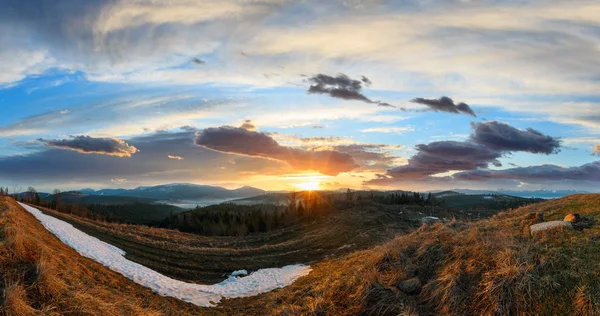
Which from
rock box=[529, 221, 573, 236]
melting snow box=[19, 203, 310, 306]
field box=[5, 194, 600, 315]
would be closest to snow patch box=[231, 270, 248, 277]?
melting snow box=[19, 203, 310, 306]

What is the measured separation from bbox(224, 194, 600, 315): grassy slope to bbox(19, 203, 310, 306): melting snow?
936 cm

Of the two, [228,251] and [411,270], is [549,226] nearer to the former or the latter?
[411,270]

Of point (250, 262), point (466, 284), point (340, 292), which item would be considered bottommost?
point (250, 262)

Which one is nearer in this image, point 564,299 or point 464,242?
point 564,299

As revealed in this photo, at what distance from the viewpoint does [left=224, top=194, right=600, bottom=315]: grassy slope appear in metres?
7.50

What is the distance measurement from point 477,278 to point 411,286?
166 centimetres

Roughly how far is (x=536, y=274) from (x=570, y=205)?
10.2m

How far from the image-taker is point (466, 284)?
8617mm

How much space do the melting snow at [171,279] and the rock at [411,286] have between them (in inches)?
449

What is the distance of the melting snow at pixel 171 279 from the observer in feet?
59.7

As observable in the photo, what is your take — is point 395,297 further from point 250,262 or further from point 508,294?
point 250,262

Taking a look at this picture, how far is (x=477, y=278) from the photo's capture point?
862cm

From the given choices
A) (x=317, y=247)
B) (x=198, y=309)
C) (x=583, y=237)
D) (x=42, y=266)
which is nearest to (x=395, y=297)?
(x=583, y=237)

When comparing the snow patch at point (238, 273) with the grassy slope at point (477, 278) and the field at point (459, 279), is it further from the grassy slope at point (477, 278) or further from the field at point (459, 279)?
the grassy slope at point (477, 278)
